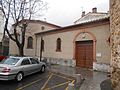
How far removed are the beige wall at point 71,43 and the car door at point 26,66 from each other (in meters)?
6.56

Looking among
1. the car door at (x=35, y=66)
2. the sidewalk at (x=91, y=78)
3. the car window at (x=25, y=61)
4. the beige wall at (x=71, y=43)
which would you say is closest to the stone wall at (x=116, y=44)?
the sidewalk at (x=91, y=78)

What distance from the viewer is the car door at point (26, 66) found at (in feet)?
40.3

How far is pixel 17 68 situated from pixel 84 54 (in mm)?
8505

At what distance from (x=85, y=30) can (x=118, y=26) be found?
1079cm

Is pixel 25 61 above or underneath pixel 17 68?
above

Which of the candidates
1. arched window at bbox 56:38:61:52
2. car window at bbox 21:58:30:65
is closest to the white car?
car window at bbox 21:58:30:65

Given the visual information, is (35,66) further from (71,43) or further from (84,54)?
(71,43)

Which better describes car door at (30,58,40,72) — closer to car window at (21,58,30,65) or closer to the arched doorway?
car window at (21,58,30,65)

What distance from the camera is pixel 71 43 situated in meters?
19.8

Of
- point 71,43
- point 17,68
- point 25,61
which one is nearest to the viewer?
point 17,68

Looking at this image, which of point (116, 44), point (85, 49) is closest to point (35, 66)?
point (85, 49)

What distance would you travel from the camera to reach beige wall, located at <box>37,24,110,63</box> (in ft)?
52.0

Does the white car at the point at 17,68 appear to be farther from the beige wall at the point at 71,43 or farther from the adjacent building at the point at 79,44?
the beige wall at the point at 71,43

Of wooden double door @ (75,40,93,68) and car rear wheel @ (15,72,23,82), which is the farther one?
wooden double door @ (75,40,93,68)
